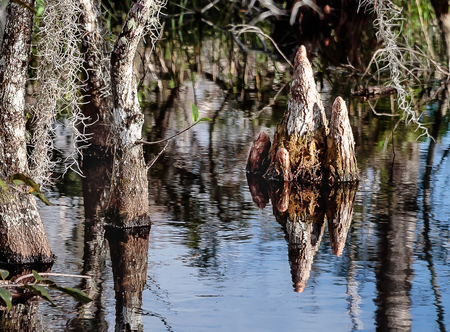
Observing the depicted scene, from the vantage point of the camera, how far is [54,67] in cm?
862

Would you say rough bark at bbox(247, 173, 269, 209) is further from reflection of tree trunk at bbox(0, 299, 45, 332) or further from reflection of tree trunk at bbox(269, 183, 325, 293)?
reflection of tree trunk at bbox(0, 299, 45, 332)

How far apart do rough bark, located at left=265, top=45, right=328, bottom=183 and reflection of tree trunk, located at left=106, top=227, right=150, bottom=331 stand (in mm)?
2895

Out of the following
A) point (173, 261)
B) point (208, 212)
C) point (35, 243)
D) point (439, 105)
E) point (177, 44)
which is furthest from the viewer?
point (177, 44)

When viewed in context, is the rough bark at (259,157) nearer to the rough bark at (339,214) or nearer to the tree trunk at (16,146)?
the rough bark at (339,214)

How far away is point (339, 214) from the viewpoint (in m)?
9.38

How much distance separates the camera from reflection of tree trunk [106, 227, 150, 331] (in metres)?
6.02

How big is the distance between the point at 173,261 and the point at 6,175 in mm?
1788

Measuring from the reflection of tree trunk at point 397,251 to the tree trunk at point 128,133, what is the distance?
258 centimetres

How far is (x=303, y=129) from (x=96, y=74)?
2.98 metres

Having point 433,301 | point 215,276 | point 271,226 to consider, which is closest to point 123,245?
point 215,276

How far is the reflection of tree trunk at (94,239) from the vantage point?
5949 mm

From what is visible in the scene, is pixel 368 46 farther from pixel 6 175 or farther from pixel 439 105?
pixel 6 175

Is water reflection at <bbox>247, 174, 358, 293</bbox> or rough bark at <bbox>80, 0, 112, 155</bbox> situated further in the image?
rough bark at <bbox>80, 0, 112, 155</bbox>

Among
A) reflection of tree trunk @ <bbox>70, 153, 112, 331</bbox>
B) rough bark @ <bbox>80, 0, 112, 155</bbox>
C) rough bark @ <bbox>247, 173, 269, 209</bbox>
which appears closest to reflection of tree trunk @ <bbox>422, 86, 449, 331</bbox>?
rough bark @ <bbox>247, 173, 269, 209</bbox>
